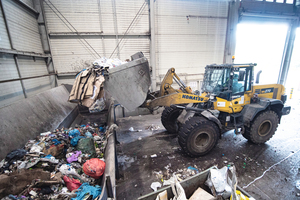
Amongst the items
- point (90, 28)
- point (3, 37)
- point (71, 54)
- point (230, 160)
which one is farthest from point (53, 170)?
point (90, 28)

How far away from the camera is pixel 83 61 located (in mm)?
7047

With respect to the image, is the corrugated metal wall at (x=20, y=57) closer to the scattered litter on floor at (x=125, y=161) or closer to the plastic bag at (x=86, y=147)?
the plastic bag at (x=86, y=147)

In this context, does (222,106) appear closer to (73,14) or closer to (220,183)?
(220,183)

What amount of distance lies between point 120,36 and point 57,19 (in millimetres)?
2987

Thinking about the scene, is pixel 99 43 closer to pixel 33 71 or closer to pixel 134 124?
pixel 33 71

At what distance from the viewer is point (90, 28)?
682 centimetres

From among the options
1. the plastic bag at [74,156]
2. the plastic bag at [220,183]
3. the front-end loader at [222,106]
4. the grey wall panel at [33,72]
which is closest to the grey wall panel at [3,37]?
the grey wall panel at [33,72]

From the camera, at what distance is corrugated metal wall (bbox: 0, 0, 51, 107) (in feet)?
13.8

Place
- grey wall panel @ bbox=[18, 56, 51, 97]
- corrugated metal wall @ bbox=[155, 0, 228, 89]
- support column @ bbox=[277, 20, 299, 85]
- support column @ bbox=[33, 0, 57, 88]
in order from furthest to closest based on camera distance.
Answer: support column @ bbox=[277, 20, 299, 85]
corrugated metal wall @ bbox=[155, 0, 228, 89]
support column @ bbox=[33, 0, 57, 88]
grey wall panel @ bbox=[18, 56, 51, 97]

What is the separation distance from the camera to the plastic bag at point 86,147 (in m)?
3.11

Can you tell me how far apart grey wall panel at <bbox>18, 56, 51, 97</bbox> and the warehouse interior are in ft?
0.14

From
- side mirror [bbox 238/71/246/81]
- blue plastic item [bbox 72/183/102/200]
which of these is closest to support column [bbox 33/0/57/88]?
blue plastic item [bbox 72/183/102/200]

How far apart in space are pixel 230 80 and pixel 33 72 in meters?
7.29

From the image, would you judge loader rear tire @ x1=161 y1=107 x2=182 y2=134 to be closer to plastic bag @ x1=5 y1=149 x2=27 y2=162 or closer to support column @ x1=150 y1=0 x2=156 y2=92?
support column @ x1=150 y1=0 x2=156 y2=92
